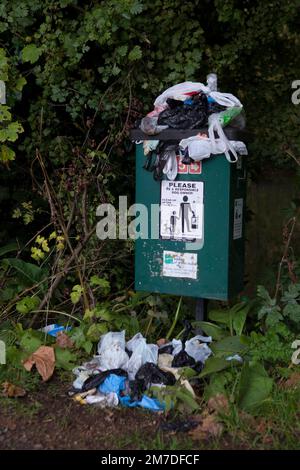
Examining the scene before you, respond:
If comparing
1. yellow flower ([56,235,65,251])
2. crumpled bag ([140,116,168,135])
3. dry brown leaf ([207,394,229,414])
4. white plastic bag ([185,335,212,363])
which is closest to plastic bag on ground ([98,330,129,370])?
white plastic bag ([185,335,212,363])

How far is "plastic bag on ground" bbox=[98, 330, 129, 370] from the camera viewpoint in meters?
3.95

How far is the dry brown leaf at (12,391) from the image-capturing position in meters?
3.78

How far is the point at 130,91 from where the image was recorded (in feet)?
16.1

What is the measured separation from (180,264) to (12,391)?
4.22ft

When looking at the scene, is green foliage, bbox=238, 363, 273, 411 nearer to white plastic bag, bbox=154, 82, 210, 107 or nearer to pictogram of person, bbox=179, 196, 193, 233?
pictogram of person, bbox=179, 196, 193, 233

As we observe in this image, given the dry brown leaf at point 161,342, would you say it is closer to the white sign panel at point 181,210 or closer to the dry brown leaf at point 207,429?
the white sign panel at point 181,210

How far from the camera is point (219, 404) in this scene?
3.49m

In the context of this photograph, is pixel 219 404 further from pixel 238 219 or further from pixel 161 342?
pixel 238 219

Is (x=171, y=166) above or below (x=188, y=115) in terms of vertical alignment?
below

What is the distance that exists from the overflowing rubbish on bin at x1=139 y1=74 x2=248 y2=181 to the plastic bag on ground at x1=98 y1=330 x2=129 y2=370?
1.07m

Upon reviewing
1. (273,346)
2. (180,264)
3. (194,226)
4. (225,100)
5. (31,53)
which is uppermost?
(31,53)

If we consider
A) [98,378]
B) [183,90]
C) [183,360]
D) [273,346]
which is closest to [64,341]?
[98,378]
